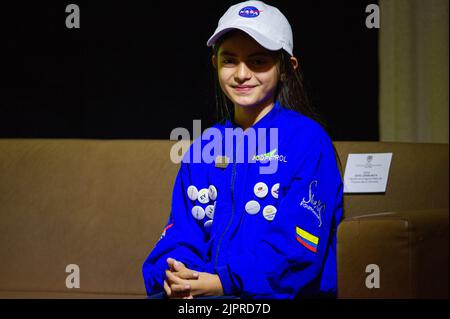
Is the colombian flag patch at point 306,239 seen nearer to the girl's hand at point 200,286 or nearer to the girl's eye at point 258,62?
the girl's hand at point 200,286

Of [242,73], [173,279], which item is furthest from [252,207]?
[242,73]

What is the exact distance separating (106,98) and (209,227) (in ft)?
3.93

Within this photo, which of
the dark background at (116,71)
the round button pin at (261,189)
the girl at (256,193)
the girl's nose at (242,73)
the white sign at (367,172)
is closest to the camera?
the girl at (256,193)

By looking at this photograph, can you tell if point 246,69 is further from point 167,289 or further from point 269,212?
point 167,289

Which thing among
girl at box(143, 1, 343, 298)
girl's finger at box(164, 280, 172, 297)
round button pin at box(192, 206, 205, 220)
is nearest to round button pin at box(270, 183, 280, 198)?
girl at box(143, 1, 343, 298)

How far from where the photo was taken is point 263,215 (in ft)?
5.87

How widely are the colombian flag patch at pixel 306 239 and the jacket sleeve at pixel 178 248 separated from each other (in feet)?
0.94

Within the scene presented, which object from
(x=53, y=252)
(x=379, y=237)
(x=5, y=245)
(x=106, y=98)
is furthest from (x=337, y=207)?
(x=106, y=98)

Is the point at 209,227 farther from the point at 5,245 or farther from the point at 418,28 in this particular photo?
the point at 418,28

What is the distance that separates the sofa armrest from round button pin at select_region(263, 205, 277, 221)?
223mm

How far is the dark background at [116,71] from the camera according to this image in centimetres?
288

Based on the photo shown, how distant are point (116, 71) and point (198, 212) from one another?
1183 millimetres

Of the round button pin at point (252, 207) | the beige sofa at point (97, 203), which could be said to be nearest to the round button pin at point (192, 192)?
the round button pin at point (252, 207)
